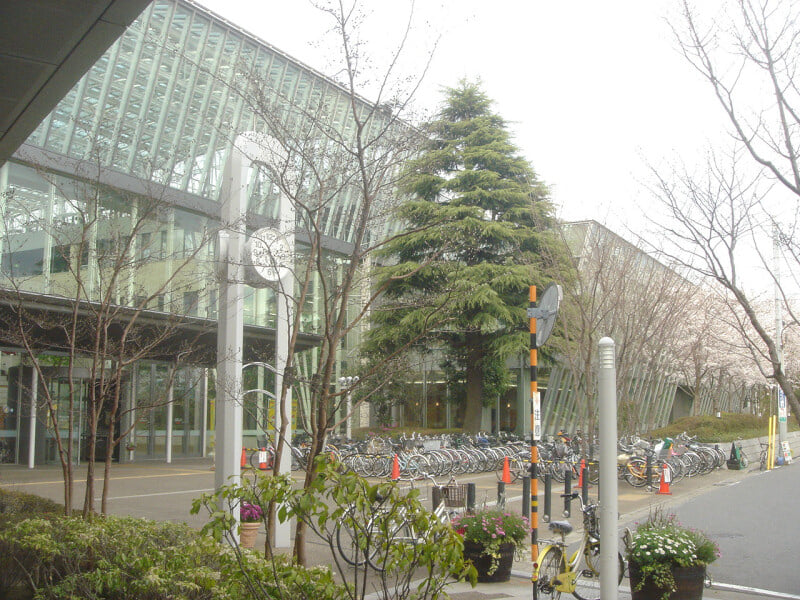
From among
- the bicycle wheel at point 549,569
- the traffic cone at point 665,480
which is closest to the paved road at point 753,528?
the traffic cone at point 665,480

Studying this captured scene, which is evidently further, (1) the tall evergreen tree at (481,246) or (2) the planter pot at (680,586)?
(1) the tall evergreen tree at (481,246)

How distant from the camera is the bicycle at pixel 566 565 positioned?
299 inches

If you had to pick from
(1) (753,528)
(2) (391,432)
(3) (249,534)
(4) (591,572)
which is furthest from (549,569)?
(2) (391,432)

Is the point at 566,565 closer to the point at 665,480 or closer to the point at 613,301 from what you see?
the point at 613,301

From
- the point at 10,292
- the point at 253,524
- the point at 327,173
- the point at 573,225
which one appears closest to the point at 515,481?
the point at 573,225

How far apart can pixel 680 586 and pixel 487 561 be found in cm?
220

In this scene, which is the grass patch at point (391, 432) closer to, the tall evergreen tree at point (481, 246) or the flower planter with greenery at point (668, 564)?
the tall evergreen tree at point (481, 246)

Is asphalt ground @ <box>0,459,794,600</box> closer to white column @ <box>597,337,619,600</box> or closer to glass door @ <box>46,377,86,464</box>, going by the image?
glass door @ <box>46,377,86,464</box>

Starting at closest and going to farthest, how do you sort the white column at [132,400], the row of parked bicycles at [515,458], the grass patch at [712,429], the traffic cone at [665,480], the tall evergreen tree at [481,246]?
1. the traffic cone at [665,480]
2. the row of parked bicycles at [515,458]
3. the white column at [132,400]
4. the tall evergreen tree at [481,246]
5. the grass patch at [712,429]

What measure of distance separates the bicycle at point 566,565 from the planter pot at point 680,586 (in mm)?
377

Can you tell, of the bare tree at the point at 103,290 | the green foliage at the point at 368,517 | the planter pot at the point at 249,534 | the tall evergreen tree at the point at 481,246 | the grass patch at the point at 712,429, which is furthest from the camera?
the grass patch at the point at 712,429

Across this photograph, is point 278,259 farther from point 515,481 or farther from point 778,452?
point 778,452

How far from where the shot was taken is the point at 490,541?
893 centimetres

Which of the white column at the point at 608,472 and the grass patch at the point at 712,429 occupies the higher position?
the white column at the point at 608,472
